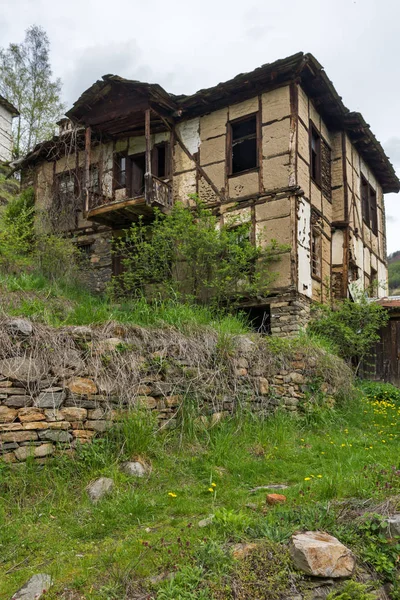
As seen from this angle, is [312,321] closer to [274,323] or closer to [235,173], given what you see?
[274,323]

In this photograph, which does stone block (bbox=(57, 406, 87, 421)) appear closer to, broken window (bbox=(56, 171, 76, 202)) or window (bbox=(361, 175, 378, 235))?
broken window (bbox=(56, 171, 76, 202))

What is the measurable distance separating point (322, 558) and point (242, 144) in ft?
39.6

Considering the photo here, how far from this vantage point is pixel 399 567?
3.38m

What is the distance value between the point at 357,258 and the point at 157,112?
7180mm

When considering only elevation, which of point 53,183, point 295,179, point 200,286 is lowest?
point 200,286

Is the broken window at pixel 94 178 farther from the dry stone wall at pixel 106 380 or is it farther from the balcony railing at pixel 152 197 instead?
the dry stone wall at pixel 106 380

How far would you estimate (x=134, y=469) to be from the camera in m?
4.91

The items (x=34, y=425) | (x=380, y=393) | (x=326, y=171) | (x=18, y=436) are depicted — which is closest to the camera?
(x=18, y=436)

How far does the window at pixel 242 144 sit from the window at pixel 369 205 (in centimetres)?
415

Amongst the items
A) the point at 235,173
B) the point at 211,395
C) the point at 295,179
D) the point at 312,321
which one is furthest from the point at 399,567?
the point at 235,173

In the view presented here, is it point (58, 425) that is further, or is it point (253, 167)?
point (253, 167)

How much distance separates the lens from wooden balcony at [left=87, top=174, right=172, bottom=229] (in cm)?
1214

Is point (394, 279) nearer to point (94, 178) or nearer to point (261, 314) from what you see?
point (261, 314)

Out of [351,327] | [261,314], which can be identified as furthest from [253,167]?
[351,327]
